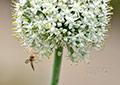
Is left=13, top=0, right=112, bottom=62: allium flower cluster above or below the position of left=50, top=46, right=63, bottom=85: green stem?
above

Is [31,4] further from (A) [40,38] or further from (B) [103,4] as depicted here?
(B) [103,4]

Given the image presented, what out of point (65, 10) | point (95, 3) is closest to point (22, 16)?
point (65, 10)

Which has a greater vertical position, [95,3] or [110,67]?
[95,3]

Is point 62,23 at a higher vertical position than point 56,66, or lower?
higher

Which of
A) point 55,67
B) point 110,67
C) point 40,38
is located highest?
point 40,38

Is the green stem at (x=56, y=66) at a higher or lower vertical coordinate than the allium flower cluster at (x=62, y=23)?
lower

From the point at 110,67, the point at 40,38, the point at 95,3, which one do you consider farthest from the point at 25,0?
the point at 110,67

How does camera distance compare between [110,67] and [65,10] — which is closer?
[65,10]
